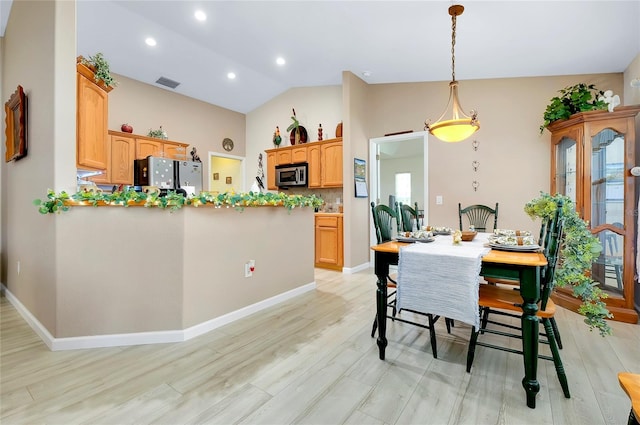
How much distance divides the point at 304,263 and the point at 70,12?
10.1ft

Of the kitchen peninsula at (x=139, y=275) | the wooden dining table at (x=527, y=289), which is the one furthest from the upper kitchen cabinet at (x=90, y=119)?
the wooden dining table at (x=527, y=289)

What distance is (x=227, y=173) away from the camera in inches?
287

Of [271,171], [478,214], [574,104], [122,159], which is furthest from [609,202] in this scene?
[122,159]

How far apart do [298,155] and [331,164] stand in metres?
0.78

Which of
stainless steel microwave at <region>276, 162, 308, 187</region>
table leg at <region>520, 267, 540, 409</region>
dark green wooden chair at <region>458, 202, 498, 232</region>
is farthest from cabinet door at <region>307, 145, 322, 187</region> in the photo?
table leg at <region>520, 267, 540, 409</region>

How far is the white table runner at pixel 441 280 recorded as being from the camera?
1.71 meters

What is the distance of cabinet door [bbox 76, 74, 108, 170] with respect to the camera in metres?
2.46

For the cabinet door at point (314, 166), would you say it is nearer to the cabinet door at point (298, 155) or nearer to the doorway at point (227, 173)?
the cabinet door at point (298, 155)

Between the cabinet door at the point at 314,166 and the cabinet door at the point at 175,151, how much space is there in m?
2.37

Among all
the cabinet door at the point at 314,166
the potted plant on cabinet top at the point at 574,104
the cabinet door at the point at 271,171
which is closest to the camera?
the potted plant on cabinet top at the point at 574,104

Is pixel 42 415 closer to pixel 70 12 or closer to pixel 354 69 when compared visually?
pixel 70 12

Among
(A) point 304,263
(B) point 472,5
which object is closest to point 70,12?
(A) point 304,263

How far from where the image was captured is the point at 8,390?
5.65 ft

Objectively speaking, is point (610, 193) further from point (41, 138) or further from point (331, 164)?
point (41, 138)
